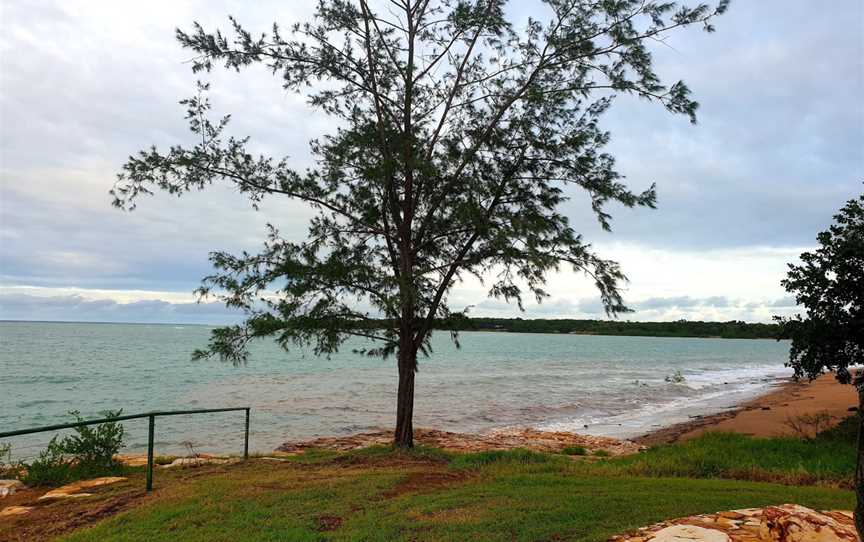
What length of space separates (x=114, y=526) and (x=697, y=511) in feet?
21.3

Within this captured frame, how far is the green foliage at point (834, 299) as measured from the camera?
1105 centimetres

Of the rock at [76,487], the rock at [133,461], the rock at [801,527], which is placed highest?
the rock at [801,527]

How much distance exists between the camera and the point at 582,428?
24.6 meters

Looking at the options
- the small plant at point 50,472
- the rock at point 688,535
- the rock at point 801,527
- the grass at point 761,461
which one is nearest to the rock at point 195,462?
the small plant at point 50,472

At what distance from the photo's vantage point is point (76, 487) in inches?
381

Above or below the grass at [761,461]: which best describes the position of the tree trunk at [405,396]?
above

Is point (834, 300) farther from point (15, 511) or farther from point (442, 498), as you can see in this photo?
point (15, 511)

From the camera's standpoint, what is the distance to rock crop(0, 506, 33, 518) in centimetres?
815

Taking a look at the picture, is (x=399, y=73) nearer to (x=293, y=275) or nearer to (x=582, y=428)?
(x=293, y=275)

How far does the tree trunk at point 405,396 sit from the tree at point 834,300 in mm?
7700

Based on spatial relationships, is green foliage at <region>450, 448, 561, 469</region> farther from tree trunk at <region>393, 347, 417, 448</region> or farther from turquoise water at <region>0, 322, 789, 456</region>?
turquoise water at <region>0, 322, 789, 456</region>

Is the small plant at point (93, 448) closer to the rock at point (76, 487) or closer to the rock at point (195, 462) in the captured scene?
the rock at point (76, 487)

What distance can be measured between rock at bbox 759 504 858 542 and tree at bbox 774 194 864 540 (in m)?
7.35

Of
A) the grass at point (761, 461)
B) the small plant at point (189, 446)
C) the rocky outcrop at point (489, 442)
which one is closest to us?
the grass at point (761, 461)
